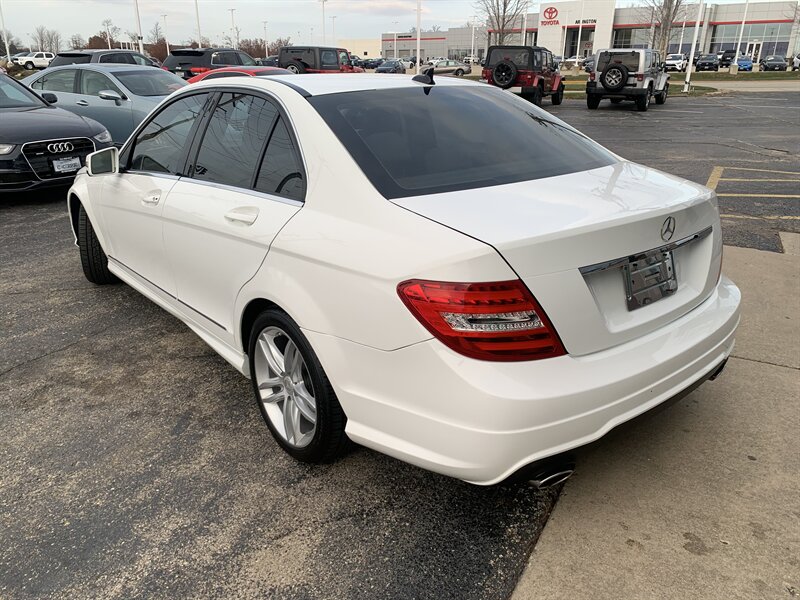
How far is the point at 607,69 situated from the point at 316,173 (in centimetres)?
2022

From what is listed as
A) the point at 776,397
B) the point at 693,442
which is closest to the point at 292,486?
the point at 693,442

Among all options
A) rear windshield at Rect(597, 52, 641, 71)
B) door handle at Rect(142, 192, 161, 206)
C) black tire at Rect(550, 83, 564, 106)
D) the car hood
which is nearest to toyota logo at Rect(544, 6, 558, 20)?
black tire at Rect(550, 83, 564, 106)

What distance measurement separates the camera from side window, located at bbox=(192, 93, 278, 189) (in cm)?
290

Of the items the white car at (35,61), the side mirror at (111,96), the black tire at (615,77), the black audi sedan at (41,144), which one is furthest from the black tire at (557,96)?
the white car at (35,61)

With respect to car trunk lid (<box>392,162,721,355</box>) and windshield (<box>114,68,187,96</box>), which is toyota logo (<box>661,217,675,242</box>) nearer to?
car trunk lid (<box>392,162,721,355</box>)

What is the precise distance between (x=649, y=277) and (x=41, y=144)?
7.54 m

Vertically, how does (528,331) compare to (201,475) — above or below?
above

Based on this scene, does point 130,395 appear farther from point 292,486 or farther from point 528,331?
point 528,331

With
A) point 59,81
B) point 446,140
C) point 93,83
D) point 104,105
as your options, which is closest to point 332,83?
point 446,140

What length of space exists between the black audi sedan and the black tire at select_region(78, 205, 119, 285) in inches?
130

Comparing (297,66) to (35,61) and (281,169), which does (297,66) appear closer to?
(281,169)

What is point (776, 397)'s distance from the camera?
3213 mm

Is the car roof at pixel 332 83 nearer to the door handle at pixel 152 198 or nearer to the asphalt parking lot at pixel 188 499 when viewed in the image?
the door handle at pixel 152 198

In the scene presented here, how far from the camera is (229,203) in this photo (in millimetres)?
2883
